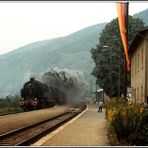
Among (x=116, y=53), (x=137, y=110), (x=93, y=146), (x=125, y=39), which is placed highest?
(x=116, y=53)

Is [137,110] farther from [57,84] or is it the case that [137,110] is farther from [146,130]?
[57,84]

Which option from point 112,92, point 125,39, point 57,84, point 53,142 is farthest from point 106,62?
point 53,142

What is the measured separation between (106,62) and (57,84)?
58.4 ft

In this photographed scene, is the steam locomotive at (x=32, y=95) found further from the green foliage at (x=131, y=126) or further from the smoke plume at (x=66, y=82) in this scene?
the green foliage at (x=131, y=126)

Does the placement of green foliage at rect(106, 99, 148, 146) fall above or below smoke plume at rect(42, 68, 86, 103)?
below

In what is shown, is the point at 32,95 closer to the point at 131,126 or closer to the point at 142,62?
the point at 142,62

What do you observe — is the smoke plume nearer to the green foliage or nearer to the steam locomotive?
the steam locomotive


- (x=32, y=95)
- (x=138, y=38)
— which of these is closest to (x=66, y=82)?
(x=32, y=95)

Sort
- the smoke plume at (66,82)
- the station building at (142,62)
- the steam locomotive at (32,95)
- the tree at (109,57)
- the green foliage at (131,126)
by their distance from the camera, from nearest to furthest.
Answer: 1. the green foliage at (131,126)
2. the station building at (142,62)
3. the steam locomotive at (32,95)
4. the tree at (109,57)
5. the smoke plume at (66,82)

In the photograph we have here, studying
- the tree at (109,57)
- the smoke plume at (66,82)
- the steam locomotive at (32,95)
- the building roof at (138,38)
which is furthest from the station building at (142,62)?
the smoke plume at (66,82)

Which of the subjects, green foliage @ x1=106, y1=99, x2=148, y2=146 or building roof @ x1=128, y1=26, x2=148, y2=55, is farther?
building roof @ x1=128, y1=26, x2=148, y2=55

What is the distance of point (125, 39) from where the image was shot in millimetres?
24078

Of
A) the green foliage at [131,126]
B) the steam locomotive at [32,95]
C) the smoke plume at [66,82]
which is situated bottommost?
the green foliage at [131,126]

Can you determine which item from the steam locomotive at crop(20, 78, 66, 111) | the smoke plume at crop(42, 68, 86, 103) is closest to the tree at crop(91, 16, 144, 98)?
the smoke plume at crop(42, 68, 86, 103)
